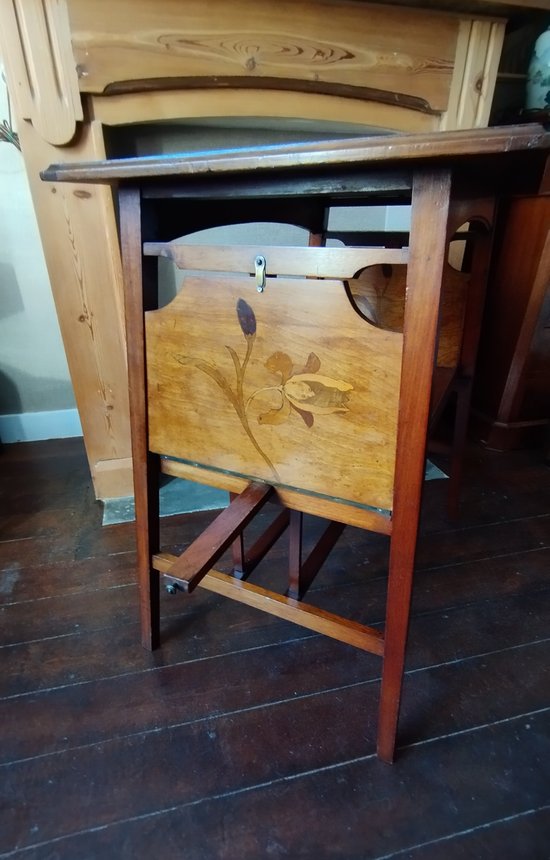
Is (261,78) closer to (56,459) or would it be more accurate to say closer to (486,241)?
(486,241)

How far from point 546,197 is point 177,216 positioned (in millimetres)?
1314

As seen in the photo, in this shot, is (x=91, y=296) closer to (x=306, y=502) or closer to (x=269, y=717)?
(x=306, y=502)

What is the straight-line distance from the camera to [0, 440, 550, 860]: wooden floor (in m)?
0.70

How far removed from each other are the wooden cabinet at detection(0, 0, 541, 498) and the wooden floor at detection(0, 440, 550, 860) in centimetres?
70

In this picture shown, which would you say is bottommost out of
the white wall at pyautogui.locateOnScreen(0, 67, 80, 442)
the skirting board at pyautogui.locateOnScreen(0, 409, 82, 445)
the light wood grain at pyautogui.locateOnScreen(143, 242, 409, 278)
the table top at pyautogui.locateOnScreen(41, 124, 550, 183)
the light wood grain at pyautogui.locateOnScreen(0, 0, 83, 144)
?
the skirting board at pyautogui.locateOnScreen(0, 409, 82, 445)

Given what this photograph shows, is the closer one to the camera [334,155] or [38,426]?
[334,155]

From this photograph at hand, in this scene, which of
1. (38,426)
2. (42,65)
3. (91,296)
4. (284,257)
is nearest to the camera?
(284,257)

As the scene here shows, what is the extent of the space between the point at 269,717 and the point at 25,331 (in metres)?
1.56

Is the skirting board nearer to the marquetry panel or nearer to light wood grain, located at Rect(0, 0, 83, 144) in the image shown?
light wood grain, located at Rect(0, 0, 83, 144)

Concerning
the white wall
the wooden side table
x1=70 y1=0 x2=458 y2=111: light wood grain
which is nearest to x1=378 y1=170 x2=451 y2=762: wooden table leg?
the wooden side table

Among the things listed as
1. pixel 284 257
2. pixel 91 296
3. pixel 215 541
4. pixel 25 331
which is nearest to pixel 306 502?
pixel 215 541

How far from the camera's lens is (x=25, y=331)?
1771mm

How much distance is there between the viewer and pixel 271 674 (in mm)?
941

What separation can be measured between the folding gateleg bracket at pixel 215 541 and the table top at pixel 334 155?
1.47 feet
